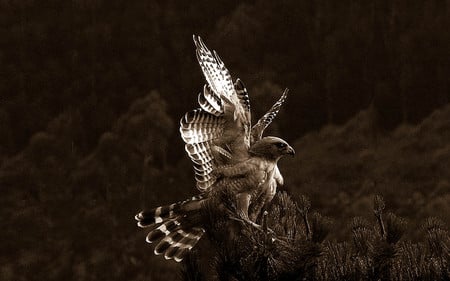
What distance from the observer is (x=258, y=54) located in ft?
7.59

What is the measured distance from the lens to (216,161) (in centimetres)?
133

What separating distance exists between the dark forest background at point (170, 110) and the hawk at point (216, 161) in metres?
0.90

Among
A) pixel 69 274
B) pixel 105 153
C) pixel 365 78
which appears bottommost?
pixel 69 274

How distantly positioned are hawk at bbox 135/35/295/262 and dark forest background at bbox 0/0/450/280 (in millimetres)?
901

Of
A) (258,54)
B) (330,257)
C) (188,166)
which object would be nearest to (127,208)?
(188,166)

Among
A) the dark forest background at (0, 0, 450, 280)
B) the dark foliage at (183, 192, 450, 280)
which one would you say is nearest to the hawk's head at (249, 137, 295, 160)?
the dark foliage at (183, 192, 450, 280)

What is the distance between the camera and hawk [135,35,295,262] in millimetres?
1249

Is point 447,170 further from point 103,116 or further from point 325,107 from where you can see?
point 103,116

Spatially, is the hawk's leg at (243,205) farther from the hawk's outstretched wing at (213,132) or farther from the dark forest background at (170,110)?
the dark forest background at (170,110)

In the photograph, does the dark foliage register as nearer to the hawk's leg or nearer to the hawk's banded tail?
the hawk's leg

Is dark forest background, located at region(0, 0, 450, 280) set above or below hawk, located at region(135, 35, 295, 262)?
below

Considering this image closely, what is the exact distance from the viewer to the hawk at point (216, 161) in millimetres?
1249

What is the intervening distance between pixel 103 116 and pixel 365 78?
907 millimetres

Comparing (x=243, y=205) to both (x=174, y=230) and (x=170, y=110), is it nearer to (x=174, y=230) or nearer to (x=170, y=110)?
(x=174, y=230)
